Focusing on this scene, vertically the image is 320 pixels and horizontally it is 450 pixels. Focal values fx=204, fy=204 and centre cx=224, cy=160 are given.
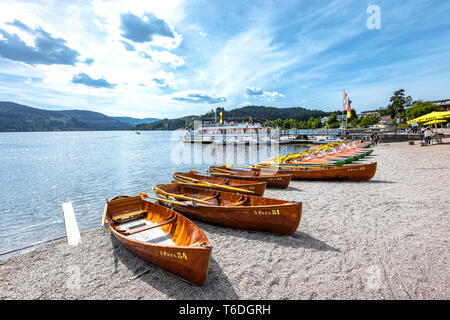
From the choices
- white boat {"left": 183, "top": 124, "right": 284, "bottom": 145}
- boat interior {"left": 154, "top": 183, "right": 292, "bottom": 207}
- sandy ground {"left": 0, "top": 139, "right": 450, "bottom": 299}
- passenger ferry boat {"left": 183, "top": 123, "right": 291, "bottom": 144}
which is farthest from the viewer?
passenger ferry boat {"left": 183, "top": 123, "right": 291, "bottom": 144}

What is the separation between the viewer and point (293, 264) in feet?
16.9

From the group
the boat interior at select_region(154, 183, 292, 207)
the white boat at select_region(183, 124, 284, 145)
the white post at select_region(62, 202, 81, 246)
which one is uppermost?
the white boat at select_region(183, 124, 284, 145)

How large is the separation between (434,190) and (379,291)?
9.60 m

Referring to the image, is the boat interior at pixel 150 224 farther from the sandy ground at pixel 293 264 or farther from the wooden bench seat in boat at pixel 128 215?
the sandy ground at pixel 293 264

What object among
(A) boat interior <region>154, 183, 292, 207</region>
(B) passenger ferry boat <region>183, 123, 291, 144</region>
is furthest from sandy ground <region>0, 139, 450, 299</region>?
(B) passenger ferry boat <region>183, 123, 291, 144</region>

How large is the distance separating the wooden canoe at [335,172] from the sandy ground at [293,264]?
4.81m

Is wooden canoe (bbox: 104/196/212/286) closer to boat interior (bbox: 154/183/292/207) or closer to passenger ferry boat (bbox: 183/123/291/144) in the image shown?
boat interior (bbox: 154/183/292/207)

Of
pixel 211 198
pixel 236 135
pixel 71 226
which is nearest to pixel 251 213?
pixel 211 198

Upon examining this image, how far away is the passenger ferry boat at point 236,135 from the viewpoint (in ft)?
200

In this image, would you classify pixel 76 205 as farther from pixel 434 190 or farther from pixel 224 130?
pixel 224 130

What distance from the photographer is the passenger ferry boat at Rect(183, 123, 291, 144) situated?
6105cm

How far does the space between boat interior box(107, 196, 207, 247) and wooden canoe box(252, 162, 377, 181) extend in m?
9.17

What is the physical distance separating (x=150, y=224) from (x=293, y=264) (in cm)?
477

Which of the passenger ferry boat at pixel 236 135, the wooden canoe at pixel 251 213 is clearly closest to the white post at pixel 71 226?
the wooden canoe at pixel 251 213
